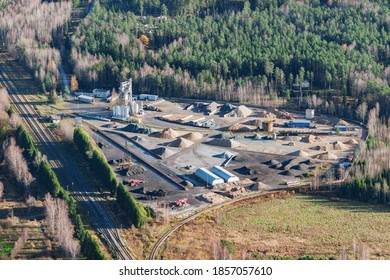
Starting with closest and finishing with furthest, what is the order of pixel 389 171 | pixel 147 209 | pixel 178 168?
1. pixel 147 209
2. pixel 389 171
3. pixel 178 168

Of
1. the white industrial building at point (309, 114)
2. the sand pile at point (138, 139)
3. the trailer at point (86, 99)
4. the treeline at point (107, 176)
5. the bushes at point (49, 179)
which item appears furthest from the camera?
the trailer at point (86, 99)

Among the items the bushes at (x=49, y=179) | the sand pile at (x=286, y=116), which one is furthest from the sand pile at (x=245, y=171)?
the sand pile at (x=286, y=116)

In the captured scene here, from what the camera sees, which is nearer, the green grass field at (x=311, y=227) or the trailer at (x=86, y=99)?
the green grass field at (x=311, y=227)

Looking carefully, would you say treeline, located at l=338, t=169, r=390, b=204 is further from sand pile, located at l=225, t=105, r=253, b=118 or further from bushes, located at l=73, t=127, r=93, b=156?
sand pile, located at l=225, t=105, r=253, b=118

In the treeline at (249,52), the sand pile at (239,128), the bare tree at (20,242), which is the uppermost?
the treeline at (249,52)

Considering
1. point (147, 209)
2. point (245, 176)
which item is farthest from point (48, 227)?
point (245, 176)

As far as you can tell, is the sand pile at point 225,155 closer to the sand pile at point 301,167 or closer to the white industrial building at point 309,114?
the sand pile at point 301,167

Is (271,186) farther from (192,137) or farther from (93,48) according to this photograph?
(93,48)
